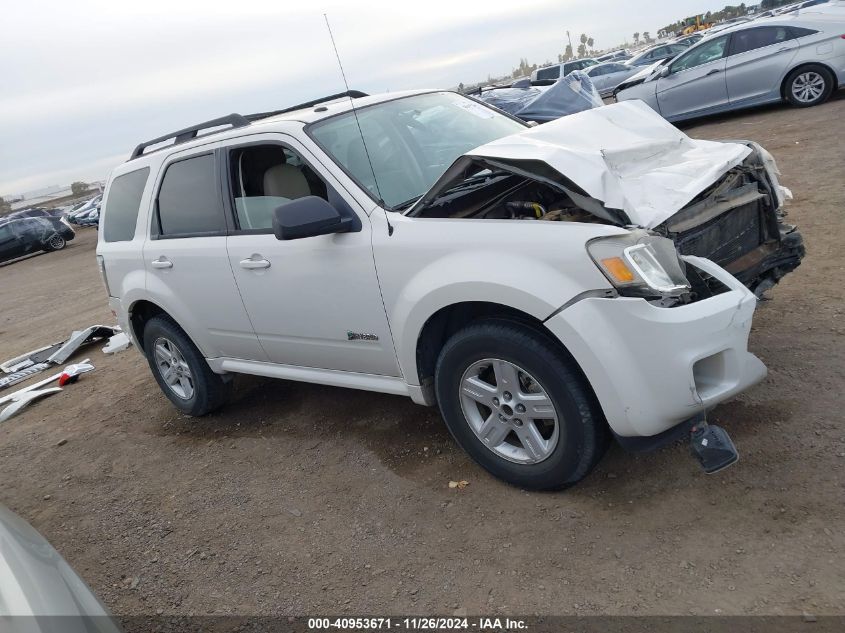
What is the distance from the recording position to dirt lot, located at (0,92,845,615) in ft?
8.41

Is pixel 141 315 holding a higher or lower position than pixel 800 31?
lower

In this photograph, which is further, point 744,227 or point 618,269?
point 744,227

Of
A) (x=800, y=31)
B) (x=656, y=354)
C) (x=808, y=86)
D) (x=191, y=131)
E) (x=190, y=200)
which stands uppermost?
(x=191, y=131)

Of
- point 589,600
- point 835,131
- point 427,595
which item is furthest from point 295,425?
point 835,131

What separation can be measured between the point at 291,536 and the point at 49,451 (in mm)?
A: 2997

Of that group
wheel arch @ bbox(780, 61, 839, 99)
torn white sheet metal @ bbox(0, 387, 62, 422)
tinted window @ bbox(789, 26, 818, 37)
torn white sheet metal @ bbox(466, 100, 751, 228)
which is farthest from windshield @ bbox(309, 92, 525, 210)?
wheel arch @ bbox(780, 61, 839, 99)

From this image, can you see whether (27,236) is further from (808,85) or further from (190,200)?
(808,85)

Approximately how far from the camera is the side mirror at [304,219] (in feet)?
10.4

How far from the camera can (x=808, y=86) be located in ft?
37.1

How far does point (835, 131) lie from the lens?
9.18 meters

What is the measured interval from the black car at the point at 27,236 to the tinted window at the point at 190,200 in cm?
2286

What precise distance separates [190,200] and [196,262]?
0.43 m

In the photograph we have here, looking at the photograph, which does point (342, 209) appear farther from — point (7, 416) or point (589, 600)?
point (7, 416)

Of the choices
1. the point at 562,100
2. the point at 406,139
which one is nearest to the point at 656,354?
the point at 406,139
